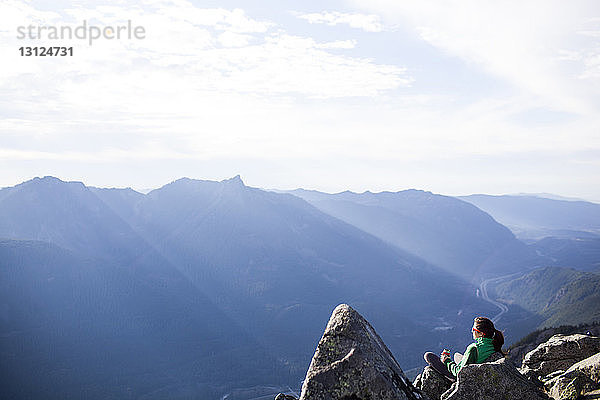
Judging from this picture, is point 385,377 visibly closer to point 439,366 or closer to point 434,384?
point 434,384

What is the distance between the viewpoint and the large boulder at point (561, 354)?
1007 inches

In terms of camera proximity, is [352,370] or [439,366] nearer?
[352,370]

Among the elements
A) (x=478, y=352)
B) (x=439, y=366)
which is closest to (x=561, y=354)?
(x=439, y=366)

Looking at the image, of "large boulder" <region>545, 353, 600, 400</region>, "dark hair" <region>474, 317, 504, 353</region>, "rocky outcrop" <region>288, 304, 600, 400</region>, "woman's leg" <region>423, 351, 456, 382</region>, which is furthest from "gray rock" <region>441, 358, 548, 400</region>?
"woman's leg" <region>423, 351, 456, 382</region>

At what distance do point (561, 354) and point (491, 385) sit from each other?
12.9m

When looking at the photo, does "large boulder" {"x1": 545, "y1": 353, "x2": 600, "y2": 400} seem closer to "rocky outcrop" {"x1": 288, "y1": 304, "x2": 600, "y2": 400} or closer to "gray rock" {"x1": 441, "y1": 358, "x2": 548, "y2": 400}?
"rocky outcrop" {"x1": 288, "y1": 304, "x2": 600, "y2": 400}

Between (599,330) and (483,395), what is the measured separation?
183329 mm

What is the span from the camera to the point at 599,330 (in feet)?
529

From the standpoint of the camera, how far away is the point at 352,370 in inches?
590

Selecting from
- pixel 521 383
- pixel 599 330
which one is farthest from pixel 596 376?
pixel 599 330

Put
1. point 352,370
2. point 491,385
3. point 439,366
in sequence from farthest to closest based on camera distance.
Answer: point 439,366, point 491,385, point 352,370

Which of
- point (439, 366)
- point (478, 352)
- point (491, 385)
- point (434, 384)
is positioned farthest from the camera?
point (439, 366)

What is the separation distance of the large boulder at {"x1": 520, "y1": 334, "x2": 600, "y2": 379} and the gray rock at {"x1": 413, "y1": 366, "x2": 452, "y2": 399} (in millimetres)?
9068

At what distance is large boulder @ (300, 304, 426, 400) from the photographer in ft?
48.1
